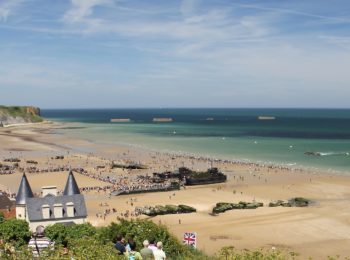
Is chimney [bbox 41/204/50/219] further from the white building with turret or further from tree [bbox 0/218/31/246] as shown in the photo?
tree [bbox 0/218/31/246]

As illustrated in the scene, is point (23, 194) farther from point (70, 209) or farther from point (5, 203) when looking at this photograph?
point (5, 203)

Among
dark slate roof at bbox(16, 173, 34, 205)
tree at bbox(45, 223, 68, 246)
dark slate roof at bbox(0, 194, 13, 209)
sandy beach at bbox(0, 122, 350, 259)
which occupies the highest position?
dark slate roof at bbox(16, 173, 34, 205)

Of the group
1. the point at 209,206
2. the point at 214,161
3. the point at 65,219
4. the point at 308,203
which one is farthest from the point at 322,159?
the point at 65,219

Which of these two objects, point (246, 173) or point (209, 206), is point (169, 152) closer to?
point (246, 173)

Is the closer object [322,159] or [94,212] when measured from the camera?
[94,212]

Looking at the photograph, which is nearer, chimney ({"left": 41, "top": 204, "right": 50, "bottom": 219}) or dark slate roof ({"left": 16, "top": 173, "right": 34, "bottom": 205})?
chimney ({"left": 41, "top": 204, "right": 50, "bottom": 219})

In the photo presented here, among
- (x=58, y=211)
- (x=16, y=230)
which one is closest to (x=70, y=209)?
(x=58, y=211)

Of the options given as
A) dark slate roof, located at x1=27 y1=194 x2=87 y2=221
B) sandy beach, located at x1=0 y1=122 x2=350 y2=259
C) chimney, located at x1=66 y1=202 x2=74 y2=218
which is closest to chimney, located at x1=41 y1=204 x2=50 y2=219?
dark slate roof, located at x1=27 y1=194 x2=87 y2=221

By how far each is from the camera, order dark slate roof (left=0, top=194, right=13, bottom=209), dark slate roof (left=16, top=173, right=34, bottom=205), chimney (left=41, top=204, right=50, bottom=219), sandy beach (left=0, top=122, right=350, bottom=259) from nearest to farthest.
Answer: chimney (left=41, top=204, right=50, bottom=219) → dark slate roof (left=16, top=173, right=34, bottom=205) → sandy beach (left=0, top=122, right=350, bottom=259) → dark slate roof (left=0, top=194, right=13, bottom=209)
